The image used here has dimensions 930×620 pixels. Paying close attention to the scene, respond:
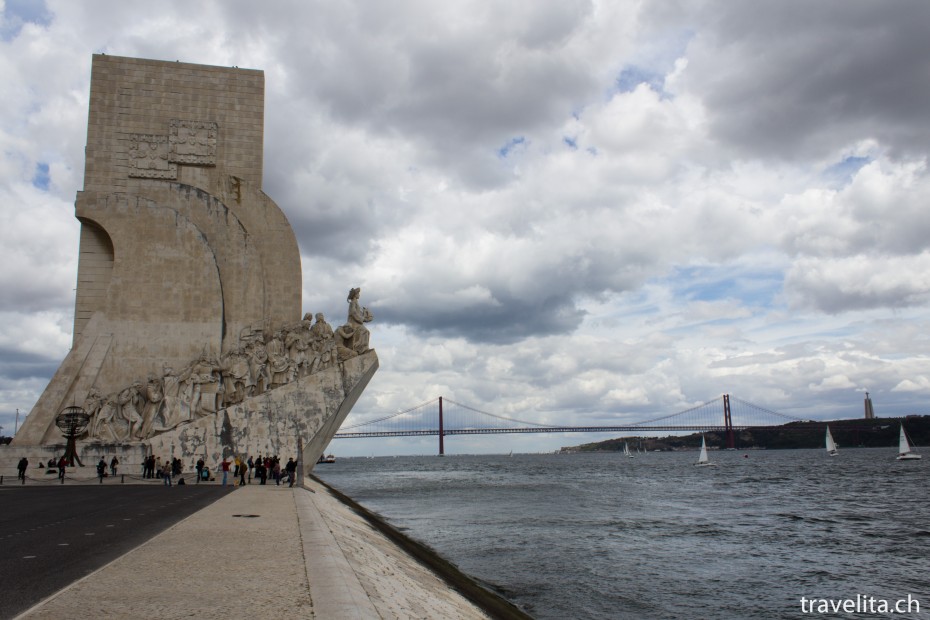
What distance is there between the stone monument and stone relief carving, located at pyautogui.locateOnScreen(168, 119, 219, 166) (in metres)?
0.03

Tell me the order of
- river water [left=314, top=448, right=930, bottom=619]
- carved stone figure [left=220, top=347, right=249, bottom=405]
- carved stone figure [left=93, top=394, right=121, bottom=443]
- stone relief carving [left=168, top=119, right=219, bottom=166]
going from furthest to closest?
1. stone relief carving [left=168, top=119, right=219, bottom=166]
2. carved stone figure [left=220, top=347, right=249, bottom=405]
3. carved stone figure [left=93, top=394, right=121, bottom=443]
4. river water [left=314, top=448, right=930, bottom=619]

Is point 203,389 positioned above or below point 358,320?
below

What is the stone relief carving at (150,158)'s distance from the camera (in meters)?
17.4

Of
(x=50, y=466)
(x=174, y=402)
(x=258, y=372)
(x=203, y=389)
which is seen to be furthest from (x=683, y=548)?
(x=50, y=466)

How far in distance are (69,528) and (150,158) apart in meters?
12.7

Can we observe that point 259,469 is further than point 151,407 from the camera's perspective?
No

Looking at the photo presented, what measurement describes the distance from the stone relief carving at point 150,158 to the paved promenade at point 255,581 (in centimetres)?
1250

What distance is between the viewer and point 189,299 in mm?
16625

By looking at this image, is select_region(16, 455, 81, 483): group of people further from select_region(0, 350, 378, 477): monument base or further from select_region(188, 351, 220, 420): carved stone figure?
select_region(188, 351, 220, 420): carved stone figure

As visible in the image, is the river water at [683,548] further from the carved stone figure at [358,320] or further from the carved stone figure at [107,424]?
the carved stone figure at [107,424]

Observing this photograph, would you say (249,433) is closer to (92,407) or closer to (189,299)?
Result: (92,407)

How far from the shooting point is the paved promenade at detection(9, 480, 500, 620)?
3.37 metres

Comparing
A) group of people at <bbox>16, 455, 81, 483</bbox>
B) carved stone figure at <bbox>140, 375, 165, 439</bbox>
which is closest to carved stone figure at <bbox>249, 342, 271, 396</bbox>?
carved stone figure at <bbox>140, 375, 165, 439</bbox>

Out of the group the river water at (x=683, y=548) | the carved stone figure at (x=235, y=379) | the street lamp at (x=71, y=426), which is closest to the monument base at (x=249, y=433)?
the street lamp at (x=71, y=426)
